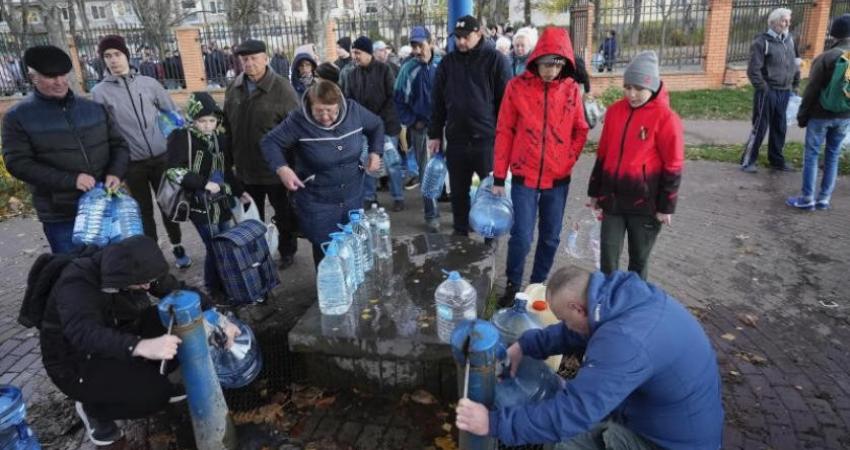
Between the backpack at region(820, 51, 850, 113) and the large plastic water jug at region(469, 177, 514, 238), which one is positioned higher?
the backpack at region(820, 51, 850, 113)

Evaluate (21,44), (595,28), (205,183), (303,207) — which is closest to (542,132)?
(303,207)

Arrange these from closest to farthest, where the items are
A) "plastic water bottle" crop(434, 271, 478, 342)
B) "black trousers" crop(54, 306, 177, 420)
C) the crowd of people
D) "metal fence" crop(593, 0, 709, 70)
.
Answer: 1. the crowd of people
2. "black trousers" crop(54, 306, 177, 420)
3. "plastic water bottle" crop(434, 271, 478, 342)
4. "metal fence" crop(593, 0, 709, 70)

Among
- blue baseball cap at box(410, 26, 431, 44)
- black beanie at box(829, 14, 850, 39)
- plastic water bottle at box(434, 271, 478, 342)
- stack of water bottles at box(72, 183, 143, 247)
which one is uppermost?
blue baseball cap at box(410, 26, 431, 44)

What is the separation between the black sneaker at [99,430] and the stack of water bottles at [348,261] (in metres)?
1.30

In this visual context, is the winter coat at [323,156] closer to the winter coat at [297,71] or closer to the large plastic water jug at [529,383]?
the large plastic water jug at [529,383]

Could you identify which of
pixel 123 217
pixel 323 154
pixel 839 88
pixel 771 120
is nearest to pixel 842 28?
pixel 839 88

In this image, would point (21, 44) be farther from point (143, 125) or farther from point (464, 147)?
point (464, 147)

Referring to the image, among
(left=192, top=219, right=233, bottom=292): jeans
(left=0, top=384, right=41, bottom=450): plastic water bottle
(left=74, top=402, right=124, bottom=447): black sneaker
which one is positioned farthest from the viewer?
(left=192, top=219, right=233, bottom=292): jeans

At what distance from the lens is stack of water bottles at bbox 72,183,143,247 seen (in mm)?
3963

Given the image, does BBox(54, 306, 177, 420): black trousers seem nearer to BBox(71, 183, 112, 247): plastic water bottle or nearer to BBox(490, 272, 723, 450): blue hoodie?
BBox(71, 183, 112, 247): plastic water bottle

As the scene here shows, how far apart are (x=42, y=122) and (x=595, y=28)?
15784 millimetres

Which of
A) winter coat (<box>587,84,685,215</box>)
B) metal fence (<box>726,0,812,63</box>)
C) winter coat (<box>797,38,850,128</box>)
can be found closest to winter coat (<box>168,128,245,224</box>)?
winter coat (<box>587,84,685,215</box>)

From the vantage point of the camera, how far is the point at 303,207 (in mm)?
4227

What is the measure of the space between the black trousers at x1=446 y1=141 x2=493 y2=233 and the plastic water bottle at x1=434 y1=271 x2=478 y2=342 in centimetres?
182
